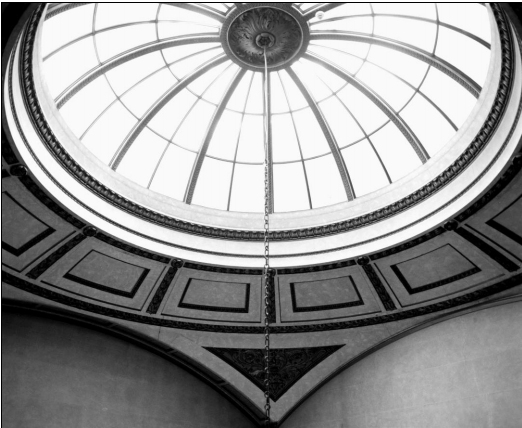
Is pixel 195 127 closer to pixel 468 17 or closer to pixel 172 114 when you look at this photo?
pixel 172 114

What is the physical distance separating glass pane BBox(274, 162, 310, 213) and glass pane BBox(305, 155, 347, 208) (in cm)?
19

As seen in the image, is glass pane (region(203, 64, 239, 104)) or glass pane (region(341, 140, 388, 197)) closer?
glass pane (region(203, 64, 239, 104))

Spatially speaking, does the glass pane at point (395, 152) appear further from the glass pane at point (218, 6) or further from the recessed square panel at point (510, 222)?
the glass pane at point (218, 6)

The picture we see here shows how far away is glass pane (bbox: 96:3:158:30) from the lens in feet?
27.2

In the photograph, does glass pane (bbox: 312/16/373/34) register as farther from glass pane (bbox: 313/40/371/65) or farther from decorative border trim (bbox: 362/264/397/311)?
decorative border trim (bbox: 362/264/397/311)

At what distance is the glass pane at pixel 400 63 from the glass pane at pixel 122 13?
159 inches

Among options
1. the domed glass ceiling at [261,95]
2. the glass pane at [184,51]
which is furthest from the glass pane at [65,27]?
the glass pane at [184,51]

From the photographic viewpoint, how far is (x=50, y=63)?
834 centimetres

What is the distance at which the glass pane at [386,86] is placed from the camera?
9570 mm

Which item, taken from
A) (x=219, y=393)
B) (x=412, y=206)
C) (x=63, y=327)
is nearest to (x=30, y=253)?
(x=63, y=327)

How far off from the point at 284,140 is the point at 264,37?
2507 millimetres

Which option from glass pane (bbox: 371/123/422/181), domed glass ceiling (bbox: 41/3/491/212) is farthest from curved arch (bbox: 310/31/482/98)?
glass pane (bbox: 371/123/422/181)

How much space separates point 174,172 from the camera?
10.6m

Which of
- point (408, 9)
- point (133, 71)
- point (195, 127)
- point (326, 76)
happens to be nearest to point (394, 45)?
point (408, 9)
